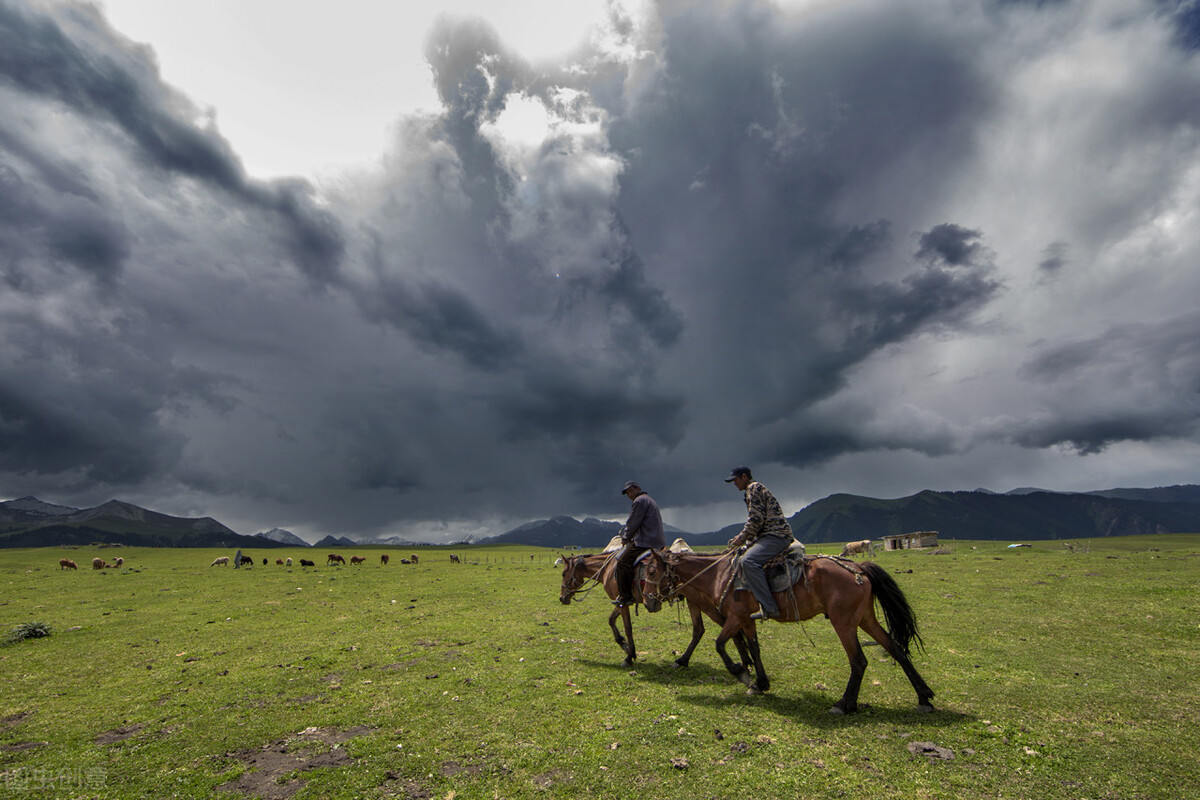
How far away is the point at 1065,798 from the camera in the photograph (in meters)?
6.07

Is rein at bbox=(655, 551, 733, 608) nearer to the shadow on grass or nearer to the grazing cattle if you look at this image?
the shadow on grass

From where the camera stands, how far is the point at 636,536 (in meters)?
13.7

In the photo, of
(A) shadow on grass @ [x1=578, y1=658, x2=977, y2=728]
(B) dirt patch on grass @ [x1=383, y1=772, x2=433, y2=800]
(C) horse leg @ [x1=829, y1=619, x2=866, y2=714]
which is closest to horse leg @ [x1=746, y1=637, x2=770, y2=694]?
(A) shadow on grass @ [x1=578, y1=658, x2=977, y2=728]

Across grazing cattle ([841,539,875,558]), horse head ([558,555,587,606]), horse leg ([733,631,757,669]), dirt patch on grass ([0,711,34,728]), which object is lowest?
grazing cattle ([841,539,875,558])

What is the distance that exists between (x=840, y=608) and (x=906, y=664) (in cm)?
145

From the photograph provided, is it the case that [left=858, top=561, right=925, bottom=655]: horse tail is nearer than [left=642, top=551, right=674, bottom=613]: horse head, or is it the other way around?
[left=858, top=561, right=925, bottom=655]: horse tail

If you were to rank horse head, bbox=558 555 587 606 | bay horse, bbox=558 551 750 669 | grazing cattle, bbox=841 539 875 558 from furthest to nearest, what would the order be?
grazing cattle, bbox=841 539 875 558 < horse head, bbox=558 555 587 606 < bay horse, bbox=558 551 750 669

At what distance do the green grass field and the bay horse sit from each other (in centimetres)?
57

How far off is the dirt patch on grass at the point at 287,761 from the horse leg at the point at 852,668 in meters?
8.71

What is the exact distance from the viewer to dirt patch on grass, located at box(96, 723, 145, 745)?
343 inches

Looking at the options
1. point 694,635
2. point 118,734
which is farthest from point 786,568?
point 118,734

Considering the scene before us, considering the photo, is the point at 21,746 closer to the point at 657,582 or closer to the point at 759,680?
the point at 657,582

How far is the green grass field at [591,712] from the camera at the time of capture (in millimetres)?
6844

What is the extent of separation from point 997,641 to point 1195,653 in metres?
3.98
